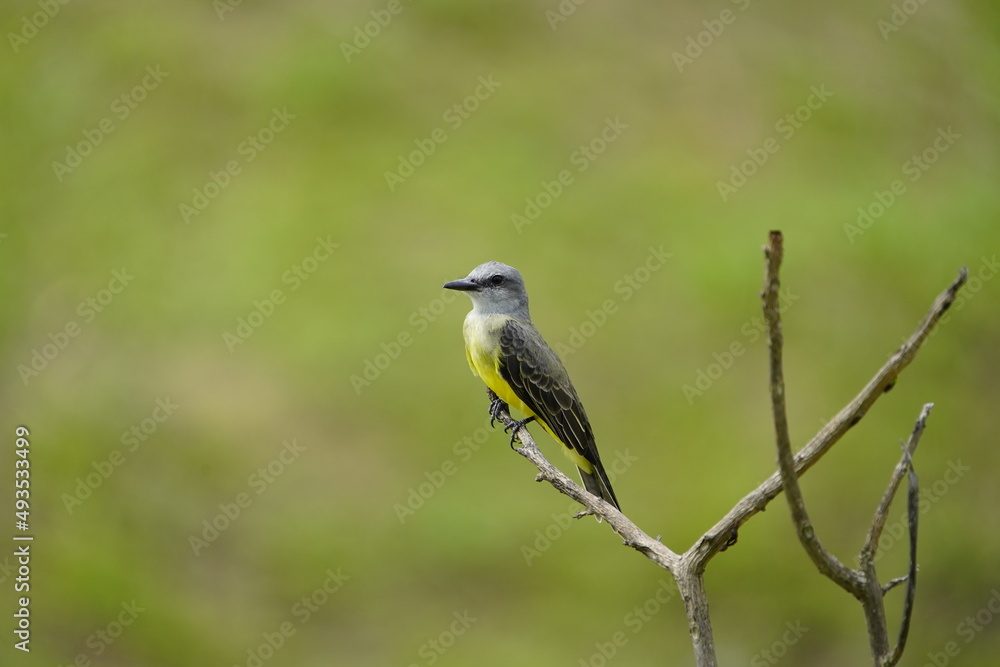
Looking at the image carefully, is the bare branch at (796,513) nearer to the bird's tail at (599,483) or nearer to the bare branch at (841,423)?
the bare branch at (841,423)

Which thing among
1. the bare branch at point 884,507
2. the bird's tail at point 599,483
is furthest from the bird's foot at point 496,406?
the bare branch at point 884,507

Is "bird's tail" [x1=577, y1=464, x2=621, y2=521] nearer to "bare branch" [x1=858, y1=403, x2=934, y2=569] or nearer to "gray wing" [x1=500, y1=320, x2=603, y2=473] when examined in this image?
"gray wing" [x1=500, y1=320, x2=603, y2=473]

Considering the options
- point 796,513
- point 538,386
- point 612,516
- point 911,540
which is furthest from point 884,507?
point 538,386

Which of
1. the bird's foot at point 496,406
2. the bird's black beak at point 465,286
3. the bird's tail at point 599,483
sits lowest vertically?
the bird's foot at point 496,406

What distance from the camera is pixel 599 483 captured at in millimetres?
6598

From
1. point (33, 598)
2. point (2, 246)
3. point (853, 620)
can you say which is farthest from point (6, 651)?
point (853, 620)

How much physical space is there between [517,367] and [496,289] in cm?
56

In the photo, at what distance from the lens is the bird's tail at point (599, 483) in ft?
20.7

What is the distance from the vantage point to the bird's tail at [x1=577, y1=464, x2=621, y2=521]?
6301 mm

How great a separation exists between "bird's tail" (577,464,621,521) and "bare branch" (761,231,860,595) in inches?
138

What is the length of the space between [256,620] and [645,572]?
14.4ft

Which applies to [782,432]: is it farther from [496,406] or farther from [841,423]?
[496,406]

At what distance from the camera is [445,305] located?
1241 centimetres

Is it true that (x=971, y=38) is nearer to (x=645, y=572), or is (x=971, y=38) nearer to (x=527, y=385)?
(x=645, y=572)
